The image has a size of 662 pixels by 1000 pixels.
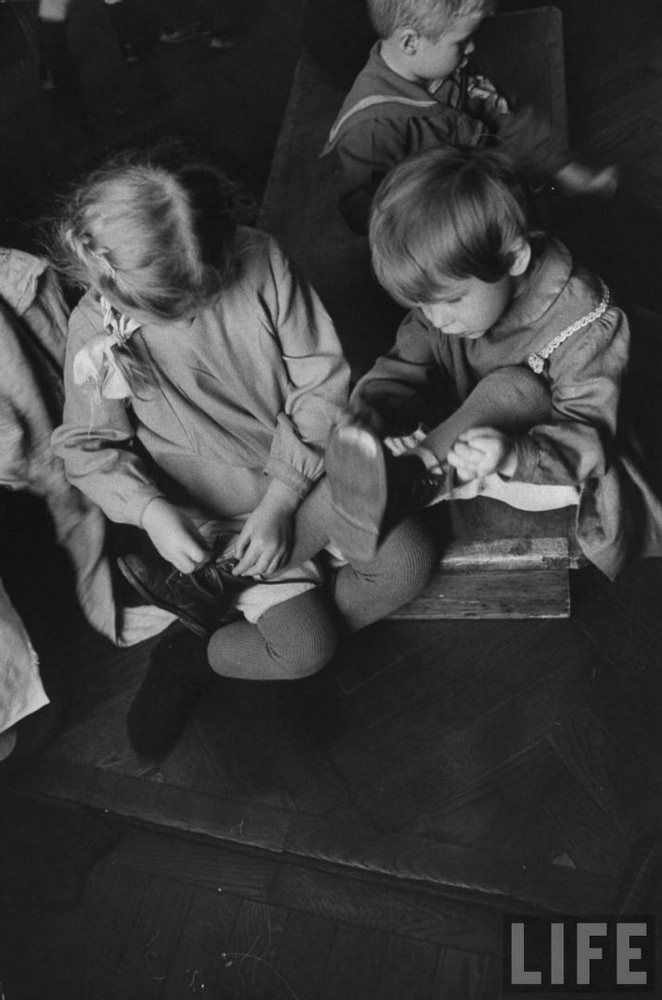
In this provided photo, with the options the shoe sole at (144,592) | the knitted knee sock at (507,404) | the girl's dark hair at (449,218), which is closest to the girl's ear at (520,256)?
the girl's dark hair at (449,218)

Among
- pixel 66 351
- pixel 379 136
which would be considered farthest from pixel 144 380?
pixel 379 136

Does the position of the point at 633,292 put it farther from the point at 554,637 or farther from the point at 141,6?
the point at 141,6

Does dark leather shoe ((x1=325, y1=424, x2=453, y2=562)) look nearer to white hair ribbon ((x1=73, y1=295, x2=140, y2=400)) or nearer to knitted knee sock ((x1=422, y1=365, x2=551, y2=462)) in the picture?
knitted knee sock ((x1=422, y1=365, x2=551, y2=462))

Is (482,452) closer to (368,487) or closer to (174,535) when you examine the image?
(368,487)

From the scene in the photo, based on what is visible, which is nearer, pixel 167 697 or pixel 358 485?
pixel 358 485

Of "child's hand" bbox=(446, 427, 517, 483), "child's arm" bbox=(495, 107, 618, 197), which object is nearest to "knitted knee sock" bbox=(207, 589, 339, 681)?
"child's hand" bbox=(446, 427, 517, 483)

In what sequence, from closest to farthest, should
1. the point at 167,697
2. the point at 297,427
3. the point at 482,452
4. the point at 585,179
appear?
the point at 482,452 → the point at 297,427 → the point at 167,697 → the point at 585,179

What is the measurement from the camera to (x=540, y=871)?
3.34 ft

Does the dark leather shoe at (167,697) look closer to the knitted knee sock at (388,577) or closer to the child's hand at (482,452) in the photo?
the knitted knee sock at (388,577)

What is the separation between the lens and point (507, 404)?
963 mm

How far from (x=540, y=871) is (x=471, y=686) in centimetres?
21

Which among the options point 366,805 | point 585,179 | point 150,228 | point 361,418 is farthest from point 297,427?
point 585,179

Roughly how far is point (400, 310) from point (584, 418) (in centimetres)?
38

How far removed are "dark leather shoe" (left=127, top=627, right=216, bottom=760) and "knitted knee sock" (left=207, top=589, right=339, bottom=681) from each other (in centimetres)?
6
